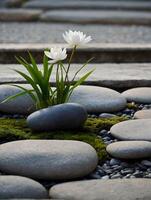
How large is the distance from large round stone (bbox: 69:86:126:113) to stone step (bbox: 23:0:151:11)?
4400 millimetres

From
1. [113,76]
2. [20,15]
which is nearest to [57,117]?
[113,76]

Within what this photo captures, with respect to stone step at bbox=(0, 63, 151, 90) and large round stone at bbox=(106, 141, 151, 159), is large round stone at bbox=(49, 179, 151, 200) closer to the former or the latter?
large round stone at bbox=(106, 141, 151, 159)

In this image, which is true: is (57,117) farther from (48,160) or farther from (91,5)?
(91,5)

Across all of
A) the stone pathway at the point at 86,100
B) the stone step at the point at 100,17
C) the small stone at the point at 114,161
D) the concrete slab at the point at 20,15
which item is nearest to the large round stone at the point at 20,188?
the small stone at the point at 114,161

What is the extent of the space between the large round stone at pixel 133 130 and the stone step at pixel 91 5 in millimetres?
4733

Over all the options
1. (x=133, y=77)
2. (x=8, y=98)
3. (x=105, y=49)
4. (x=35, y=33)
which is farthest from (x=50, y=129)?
(x=35, y=33)

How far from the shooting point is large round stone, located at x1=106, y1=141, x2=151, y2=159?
6.69ft

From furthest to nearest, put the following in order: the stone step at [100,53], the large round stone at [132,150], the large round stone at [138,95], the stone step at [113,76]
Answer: the stone step at [100,53]
the stone step at [113,76]
the large round stone at [138,95]
the large round stone at [132,150]

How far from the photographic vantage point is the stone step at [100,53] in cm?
364

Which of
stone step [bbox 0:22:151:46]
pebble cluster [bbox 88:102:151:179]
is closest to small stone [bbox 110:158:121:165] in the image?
pebble cluster [bbox 88:102:151:179]

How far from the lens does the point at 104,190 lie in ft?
5.88

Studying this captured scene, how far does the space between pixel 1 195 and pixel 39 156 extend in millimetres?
245

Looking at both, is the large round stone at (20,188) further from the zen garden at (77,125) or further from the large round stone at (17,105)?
the large round stone at (17,105)

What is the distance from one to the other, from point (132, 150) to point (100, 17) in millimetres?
4399
